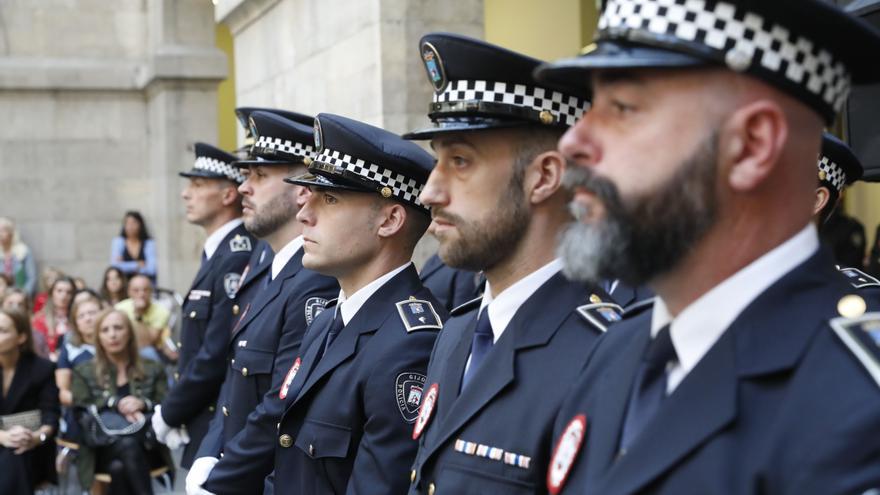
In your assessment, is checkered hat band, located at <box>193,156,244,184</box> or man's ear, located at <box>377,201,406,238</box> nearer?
man's ear, located at <box>377,201,406,238</box>

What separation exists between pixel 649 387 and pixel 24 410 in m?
7.31

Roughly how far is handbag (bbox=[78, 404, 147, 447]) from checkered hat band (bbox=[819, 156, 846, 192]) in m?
5.53

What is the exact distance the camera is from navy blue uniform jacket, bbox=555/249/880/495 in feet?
6.16

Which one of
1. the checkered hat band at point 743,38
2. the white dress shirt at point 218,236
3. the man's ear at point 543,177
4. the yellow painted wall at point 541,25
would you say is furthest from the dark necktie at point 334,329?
the yellow painted wall at point 541,25

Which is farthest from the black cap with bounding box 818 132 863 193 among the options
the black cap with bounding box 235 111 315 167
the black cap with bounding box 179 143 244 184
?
the black cap with bounding box 179 143 244 184

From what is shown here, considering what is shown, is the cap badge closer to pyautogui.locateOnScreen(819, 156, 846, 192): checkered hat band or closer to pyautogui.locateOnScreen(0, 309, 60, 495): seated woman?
pyautogui.locateOnScreen(819, 156, 846, 192): checkered hat band

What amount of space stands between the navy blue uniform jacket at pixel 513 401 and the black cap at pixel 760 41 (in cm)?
94

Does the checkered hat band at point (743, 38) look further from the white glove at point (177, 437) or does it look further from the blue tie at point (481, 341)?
the white glove at point (177, 437)

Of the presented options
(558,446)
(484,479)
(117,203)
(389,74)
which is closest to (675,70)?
(558,446)

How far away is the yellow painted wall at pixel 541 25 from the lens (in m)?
10.2

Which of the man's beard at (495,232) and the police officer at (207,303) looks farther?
the police officer at (207,303)

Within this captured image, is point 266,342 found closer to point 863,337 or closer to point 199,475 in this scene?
point 199,475

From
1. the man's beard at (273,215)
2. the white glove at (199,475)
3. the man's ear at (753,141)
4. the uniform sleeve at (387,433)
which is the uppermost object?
the man's ear at (753,141)

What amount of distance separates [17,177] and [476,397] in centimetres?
1554
